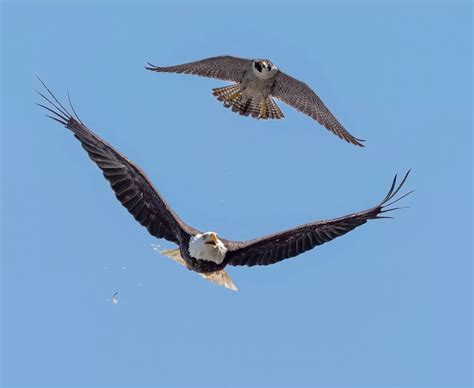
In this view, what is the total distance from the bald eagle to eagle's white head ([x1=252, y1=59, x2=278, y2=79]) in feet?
15.7

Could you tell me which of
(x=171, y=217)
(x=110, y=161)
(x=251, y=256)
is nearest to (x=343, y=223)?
(x=251, y=256)

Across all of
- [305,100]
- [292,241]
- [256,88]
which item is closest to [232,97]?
[256,88]

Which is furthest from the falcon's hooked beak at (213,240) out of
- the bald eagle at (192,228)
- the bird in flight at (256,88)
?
the bird in flight at (256,88)

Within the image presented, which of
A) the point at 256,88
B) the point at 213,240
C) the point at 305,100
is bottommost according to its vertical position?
the point at 213,240

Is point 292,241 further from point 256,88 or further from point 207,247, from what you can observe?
point 256,88

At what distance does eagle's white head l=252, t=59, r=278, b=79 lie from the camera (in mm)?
17703

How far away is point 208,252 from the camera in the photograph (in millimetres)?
13344

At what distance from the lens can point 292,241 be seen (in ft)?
45.9

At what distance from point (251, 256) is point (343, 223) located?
1468 mm

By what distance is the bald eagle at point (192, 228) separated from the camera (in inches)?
517

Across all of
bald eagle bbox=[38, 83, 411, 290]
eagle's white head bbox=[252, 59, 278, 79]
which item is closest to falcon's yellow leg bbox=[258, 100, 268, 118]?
eagle's white head bbox=[252, 59, 278, 79]

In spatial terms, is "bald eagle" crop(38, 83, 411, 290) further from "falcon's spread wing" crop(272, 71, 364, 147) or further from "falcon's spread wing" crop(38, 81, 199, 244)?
"falcon's spread wing" crop(272, 71, 364, 147)

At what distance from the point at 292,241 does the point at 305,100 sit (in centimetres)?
530

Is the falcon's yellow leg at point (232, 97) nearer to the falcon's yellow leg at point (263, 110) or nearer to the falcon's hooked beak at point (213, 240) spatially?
the falcon's yellow leg at point (263, 110)
